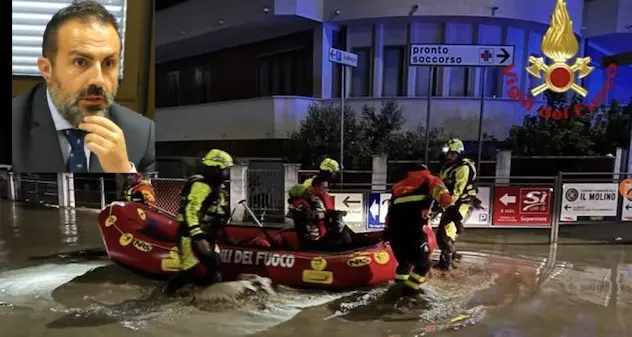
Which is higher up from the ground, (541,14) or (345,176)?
(541,14)

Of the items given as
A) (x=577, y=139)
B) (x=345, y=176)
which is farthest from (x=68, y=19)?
(x=577, y=139)

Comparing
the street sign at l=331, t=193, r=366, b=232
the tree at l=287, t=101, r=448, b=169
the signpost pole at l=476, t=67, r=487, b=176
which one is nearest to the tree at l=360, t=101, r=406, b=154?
the tree at l=287, t=101, r=448, b=169

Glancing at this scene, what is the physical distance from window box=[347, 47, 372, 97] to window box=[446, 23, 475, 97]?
1.32m

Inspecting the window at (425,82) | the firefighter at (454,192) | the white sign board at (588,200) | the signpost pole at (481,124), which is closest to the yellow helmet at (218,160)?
the firefighter at (454,192)

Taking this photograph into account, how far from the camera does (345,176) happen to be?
7121mm

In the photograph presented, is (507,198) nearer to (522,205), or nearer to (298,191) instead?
(522,205)

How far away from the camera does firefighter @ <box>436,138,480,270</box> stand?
534 cm

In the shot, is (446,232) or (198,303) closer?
(198,303)

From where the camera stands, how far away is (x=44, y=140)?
623cm

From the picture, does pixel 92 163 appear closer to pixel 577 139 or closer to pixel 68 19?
pixel 68 19

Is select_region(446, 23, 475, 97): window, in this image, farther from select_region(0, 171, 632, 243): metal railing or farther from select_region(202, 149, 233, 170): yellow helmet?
select_region(202, 149, 233, 170): yellow helmet

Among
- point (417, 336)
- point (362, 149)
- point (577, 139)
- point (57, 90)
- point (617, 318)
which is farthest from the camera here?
point (577, 139)

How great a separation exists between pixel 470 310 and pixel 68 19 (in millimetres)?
5856

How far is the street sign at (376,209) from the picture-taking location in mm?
7211
